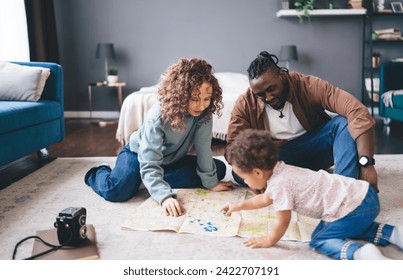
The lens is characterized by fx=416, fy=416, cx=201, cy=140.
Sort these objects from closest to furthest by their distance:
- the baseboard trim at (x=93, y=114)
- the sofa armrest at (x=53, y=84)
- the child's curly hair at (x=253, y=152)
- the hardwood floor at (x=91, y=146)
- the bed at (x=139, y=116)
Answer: the child's curly hair at (x=253, y=152) < the hardwood floor at (x=91, y=146) < the sofa armrest at (x=53, y=84) < the bed at (x=139, y=116) < the baseboard trim at (x=93, y=114)

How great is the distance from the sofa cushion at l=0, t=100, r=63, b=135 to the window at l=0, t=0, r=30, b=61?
1.70 meters

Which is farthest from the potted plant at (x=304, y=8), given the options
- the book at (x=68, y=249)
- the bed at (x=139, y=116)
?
the book at (x=68, y=249)

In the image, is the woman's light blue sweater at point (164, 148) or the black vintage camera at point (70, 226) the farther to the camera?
the woman's light blue sweater at point (164, 148)

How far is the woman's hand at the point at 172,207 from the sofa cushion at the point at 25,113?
1088mm

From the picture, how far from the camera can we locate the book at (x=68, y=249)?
1.31 metres

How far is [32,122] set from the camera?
250 cm

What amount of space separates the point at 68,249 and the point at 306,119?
3.84ft

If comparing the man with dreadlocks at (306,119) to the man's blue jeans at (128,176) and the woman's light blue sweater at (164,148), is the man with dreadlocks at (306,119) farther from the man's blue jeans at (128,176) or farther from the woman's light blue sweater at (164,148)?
the man's blue jeans at (128,176)

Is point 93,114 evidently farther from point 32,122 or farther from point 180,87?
point 180,87

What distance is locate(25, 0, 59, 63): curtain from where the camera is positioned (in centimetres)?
443

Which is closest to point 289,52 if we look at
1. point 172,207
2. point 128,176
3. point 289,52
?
point 289,52

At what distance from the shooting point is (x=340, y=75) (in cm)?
502

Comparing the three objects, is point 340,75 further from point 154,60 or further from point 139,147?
point 139,147
